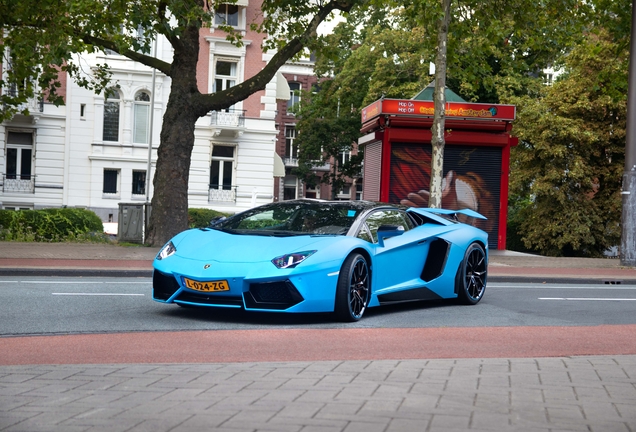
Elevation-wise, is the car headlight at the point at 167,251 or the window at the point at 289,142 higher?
the window at the point at 289,142

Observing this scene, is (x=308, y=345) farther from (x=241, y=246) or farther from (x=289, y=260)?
(x=241, y=246)

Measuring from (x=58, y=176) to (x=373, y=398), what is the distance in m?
40.4

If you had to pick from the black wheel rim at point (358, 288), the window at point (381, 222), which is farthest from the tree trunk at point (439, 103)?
the black wheel rim at point (358, 288)

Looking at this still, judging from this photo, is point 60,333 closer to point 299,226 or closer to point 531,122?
point 299,226

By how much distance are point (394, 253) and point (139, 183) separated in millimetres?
36673

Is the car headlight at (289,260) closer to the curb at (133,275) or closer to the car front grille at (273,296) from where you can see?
the car front grille at (273,296)

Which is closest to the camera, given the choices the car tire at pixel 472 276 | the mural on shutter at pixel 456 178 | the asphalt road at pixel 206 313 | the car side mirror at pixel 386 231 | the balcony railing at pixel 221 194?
the asphalt road at pixel 206 313

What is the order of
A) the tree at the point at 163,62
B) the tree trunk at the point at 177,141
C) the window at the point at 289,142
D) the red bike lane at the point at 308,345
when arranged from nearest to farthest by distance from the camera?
the red bike lane at the point at 308,345 → the tree at the point at 163,62 → the tree trunk at the point at 177,141 → the window at the point at 289,142

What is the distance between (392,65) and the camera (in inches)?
1634

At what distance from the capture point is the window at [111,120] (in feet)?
147

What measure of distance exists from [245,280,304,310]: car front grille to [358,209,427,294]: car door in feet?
3.89

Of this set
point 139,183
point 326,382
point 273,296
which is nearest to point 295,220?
Answer: point 273,296

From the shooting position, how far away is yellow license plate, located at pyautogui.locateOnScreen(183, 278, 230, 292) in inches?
339

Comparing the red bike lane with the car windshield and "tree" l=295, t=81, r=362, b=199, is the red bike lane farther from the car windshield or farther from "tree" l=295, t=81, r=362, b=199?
"tree" l=295, t=81, r=362, b=199
